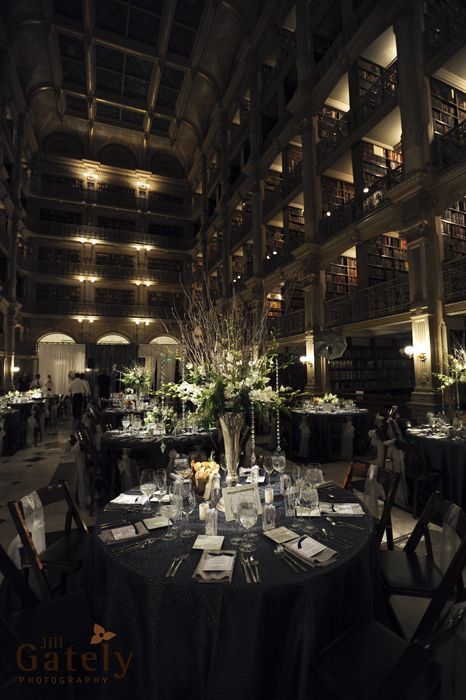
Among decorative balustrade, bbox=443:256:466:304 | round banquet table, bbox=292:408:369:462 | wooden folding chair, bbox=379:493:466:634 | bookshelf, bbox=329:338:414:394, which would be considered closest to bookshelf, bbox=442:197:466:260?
decorative balustrade, bbox=443:256:466:304

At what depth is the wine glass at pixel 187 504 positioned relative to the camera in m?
1.77

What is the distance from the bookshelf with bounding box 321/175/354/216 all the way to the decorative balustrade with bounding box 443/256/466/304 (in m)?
4.54

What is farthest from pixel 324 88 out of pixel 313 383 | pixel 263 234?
pixel 313 383

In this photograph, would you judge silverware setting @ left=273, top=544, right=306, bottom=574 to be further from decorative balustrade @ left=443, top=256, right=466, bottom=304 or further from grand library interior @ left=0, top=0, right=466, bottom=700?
decorative balustrade @ left=443, top=256, right=466, bottom=304

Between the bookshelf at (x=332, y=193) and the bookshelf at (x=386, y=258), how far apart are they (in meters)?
1.84

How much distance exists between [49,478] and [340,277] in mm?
9300

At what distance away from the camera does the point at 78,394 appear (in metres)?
10.4

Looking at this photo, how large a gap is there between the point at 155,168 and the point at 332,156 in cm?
1500

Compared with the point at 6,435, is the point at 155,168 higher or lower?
higher

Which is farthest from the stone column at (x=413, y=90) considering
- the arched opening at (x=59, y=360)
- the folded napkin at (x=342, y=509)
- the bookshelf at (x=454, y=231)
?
the arched opening at (x=59, y=360)

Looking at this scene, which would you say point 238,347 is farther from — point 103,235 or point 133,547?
point 103,235

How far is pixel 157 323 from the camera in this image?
20.8m

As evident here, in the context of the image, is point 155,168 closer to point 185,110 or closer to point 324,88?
point 185,110

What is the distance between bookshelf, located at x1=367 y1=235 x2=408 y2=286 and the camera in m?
9.73
